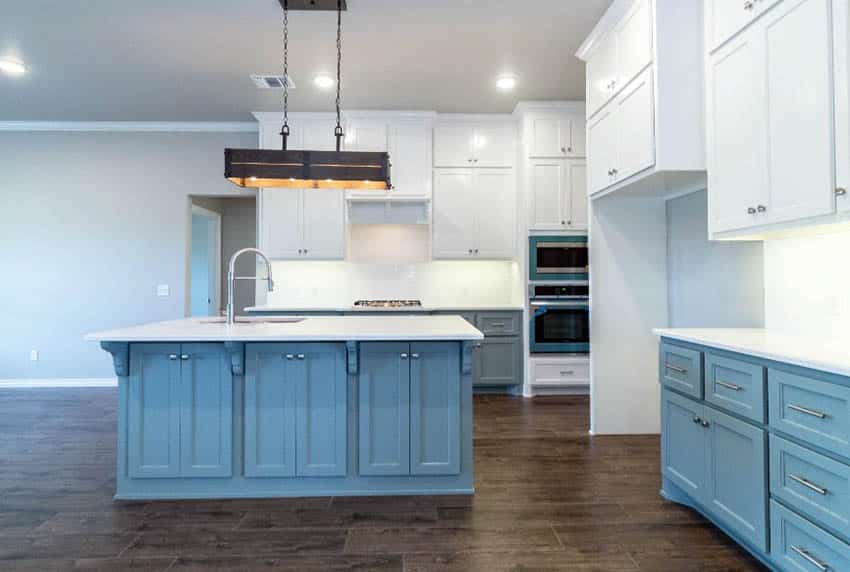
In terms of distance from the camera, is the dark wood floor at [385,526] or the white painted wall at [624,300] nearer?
the dark wood floor at [385,526]

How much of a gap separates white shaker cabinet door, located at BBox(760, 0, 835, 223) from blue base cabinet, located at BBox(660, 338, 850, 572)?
0.66m

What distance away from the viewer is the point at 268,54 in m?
3.90

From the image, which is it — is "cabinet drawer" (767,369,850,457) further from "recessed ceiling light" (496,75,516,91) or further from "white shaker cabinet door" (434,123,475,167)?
"white shaker cabinet door" (434,123,475,167)

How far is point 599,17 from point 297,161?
2255mm

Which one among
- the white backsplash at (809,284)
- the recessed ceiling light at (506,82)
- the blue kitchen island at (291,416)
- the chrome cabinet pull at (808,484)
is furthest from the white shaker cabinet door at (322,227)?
the chrome cabinet pull at (808,484)

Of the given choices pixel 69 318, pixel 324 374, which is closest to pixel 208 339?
pixel 324 374

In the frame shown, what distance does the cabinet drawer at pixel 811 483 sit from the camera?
1.53m

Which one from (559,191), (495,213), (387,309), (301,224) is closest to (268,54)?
(301,224)

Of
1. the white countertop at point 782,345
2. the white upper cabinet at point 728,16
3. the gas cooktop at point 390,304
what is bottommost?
the white countertop at point 782,345

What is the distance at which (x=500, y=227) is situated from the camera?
5418 millimetres

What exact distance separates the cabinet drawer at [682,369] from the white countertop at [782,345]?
69mm

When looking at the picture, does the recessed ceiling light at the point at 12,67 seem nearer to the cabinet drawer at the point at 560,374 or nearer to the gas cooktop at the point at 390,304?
the gas cooktop at the point at 390,304

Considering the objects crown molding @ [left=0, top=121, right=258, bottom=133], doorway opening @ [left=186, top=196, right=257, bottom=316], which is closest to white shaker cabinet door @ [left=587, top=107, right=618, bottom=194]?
crown molding @ [left=0, top=121, right=258, bottom=133]

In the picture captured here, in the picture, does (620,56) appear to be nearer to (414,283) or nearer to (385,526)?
(385,526)
